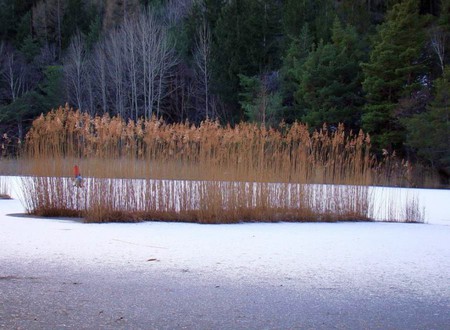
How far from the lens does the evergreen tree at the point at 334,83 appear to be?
17922 mm

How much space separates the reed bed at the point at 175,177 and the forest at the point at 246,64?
15.6 ft

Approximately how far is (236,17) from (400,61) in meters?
8.84

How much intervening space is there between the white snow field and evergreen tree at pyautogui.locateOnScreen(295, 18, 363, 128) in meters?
12.5

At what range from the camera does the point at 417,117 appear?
15.4m

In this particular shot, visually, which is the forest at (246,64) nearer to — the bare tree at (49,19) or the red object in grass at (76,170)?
the bare tree at (49,19)

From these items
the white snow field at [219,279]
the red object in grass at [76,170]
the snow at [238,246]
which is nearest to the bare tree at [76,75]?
the red object in grass at [76,170]

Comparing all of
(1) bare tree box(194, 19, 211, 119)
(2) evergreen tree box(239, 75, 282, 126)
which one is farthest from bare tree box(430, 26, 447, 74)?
(1) bare tree box(194, 19, 211, 119)

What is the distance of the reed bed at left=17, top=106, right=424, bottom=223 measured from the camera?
6816 millimetres

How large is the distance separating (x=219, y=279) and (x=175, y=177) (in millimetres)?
3480

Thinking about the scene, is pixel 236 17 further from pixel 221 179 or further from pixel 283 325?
pixel 283 325

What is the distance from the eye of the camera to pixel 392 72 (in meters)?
17.2

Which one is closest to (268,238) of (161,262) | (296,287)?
(161,262)

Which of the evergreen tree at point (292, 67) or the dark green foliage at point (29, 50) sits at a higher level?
the dark green foliage at point (29, 50)

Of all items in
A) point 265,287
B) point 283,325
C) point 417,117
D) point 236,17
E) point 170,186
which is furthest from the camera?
point 236,17
